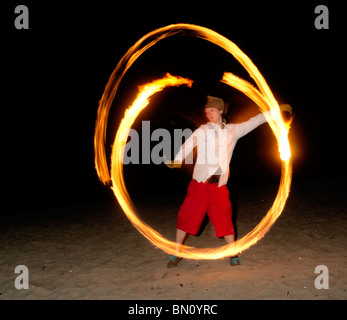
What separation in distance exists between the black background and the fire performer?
484 cm

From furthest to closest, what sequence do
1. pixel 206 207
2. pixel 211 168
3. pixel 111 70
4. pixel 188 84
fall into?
pixel 111 70 < pixel 188 84 < pixel 206 207 < pixel 211 168

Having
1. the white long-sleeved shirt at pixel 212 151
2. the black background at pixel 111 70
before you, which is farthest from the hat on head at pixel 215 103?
the black background at pixel 111 70

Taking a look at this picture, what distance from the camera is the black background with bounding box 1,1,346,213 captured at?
30.8 feet

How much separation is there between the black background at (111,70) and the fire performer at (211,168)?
484 cm

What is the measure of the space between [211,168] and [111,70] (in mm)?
6444

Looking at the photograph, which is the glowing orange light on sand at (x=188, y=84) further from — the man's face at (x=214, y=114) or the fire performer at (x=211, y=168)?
the man's face at (x=214, y=114)

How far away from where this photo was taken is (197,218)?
4.07m

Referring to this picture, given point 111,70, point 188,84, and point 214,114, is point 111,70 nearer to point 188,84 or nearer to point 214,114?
point 188,84

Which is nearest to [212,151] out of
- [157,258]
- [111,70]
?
[157,258]

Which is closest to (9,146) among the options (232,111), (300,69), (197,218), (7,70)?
(7,70)

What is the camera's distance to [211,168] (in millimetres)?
3982

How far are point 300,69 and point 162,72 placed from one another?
4572 millimetres

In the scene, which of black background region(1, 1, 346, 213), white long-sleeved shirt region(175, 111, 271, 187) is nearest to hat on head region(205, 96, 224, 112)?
white long-sleeved shirt region(175, 111, 271, 187)

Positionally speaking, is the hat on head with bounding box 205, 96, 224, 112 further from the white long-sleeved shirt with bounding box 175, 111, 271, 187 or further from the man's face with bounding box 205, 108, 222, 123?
the white long-sleeved shirt with bounding box 175, 111, 271, 187
